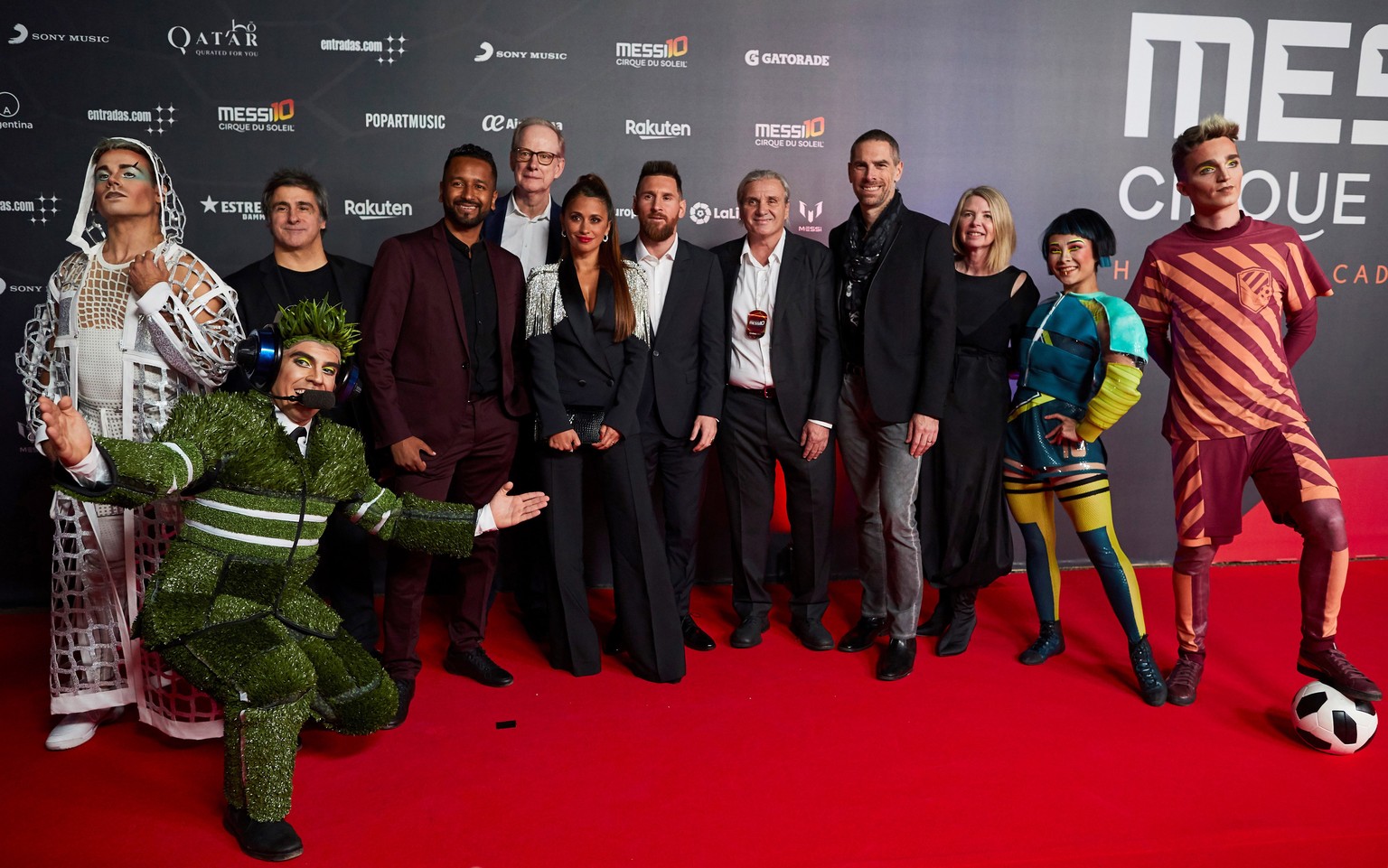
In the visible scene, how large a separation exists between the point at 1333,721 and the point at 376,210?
404 cm

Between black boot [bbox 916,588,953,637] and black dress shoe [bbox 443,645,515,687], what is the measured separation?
5.45ft

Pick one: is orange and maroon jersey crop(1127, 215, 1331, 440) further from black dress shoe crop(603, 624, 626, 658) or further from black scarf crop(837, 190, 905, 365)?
black dress shoe crop(603, 624, 626, 658)

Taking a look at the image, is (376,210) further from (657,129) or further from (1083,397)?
(1083,397)

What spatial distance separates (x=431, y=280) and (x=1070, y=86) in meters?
3.27

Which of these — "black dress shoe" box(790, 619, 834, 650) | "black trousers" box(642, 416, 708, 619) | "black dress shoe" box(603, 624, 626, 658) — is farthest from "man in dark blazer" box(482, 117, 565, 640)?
"black dress shoe" box(790, 619, 834, 650)

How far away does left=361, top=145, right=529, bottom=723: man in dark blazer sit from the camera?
9.96ft

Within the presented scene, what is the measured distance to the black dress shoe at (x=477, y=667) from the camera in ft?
10.7

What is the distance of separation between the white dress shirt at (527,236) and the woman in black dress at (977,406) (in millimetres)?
1575

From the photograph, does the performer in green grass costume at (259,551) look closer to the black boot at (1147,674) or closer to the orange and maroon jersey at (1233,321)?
the black boot at (1147,674)

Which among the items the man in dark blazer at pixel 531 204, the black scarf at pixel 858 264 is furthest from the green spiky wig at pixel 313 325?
the black scarf at pixel 858 264

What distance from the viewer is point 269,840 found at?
2.27 m

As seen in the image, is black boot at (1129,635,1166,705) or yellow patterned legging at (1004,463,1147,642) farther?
yellow patterned legging at (1004,463,1147,642)

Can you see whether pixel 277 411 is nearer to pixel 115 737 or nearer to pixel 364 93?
pixel 115 737

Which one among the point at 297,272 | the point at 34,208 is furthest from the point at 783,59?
the point at 34,208
